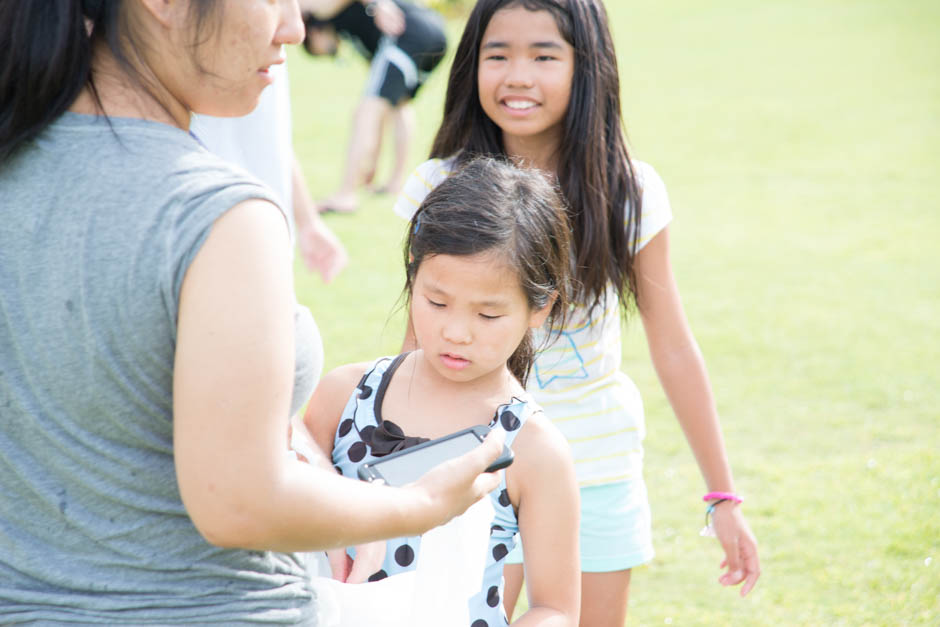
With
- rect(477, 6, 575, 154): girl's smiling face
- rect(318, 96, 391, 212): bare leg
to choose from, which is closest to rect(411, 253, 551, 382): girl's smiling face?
rect(477, 6, 575, 154): girl's smiling face

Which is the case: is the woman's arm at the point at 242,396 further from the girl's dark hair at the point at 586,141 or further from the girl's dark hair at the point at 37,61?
the girl's dark hair at the point at 586,141

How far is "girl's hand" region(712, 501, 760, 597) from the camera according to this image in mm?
2463

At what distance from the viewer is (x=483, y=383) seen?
1902 mm

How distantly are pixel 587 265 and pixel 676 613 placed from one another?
154 centimetres

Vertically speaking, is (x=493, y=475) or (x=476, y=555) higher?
(x=493, y=475)

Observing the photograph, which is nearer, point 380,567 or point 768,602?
point 380,567

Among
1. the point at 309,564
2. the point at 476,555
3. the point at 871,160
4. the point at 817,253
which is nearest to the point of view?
the point at 309,564

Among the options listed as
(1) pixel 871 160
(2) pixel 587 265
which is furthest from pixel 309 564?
(1) pixel 871 160

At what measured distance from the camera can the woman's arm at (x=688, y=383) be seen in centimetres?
246

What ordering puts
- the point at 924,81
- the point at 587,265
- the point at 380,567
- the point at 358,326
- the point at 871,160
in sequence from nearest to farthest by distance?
the point at 380,567
the point at 587,265
the point at 358,326
the point at 871,160
the point at 924,81

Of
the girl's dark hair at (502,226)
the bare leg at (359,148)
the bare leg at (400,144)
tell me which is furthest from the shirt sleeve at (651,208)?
the bare leg at (400,144)

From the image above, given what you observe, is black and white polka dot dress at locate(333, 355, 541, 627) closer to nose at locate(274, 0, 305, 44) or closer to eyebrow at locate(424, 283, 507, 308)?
eyebrow at locate(424, 283, 507, 308)

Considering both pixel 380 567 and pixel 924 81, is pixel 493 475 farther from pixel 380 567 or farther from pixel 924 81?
pixel 924 81

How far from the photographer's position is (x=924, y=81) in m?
13.8
